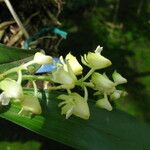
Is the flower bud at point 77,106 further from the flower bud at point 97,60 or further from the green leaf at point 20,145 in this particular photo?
the green leaf at point 20,145

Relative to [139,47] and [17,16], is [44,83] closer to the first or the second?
[17,16]

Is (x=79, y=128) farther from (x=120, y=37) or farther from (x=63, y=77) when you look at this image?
(x=120, y=37)

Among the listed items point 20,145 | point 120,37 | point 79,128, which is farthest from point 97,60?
point 120,37

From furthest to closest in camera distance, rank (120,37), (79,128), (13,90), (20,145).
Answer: (120,37), (20,145), (79,128), (13,90)

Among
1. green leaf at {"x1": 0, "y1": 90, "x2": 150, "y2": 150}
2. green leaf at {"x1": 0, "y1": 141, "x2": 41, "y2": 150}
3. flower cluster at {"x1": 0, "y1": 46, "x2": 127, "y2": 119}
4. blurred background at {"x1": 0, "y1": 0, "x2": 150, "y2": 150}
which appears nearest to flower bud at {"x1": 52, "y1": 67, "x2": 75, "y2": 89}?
flower cluster at {"x1": 0, "y1": 46, "x2": 127, "y2": 119}

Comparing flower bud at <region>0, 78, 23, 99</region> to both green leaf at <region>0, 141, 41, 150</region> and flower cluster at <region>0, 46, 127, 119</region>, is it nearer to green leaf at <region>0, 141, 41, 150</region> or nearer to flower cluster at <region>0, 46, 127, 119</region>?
flower cluster at <region>0, 46, 127, 119</region>

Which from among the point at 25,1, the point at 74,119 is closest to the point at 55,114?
the point at 74,119
